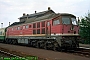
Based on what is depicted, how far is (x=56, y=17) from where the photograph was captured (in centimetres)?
1983

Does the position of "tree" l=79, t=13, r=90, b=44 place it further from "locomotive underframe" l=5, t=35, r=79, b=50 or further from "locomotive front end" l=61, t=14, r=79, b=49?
"locomotive underframe" l=5, t=35, r=79, b=50

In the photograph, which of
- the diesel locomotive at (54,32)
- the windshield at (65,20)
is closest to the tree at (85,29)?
the diesel locomotive at (54,32)

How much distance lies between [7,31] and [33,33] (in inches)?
508

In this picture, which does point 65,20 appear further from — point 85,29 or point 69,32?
point 85,29

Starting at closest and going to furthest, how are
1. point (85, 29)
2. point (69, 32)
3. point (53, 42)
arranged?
1. point (69, 32)
2. point (53, 42)
3. point (85, 29)

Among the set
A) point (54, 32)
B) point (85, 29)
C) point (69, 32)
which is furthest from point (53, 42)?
point (85, 29)

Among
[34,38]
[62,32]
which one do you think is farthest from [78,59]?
[34,38]

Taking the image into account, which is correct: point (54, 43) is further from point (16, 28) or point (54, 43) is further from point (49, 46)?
point (16, 28)

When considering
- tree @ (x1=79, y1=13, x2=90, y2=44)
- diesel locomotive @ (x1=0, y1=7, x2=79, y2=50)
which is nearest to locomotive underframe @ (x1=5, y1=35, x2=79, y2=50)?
diesel locomotive @ (x1=0, y1=7, x2=79, y2=50)

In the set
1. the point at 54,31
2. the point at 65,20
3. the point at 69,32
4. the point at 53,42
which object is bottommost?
the point at 53,42

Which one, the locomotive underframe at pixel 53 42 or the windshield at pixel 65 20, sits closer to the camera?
the locomotive underframe at pixel 53 42

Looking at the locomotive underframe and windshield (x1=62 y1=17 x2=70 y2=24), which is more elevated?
windshield (x1=62 y1=17 x2=70 y2=24)

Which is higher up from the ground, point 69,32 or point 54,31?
point 54,31

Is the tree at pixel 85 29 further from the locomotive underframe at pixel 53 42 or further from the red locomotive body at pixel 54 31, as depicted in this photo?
the locomotive underframe at pixel 53 42
